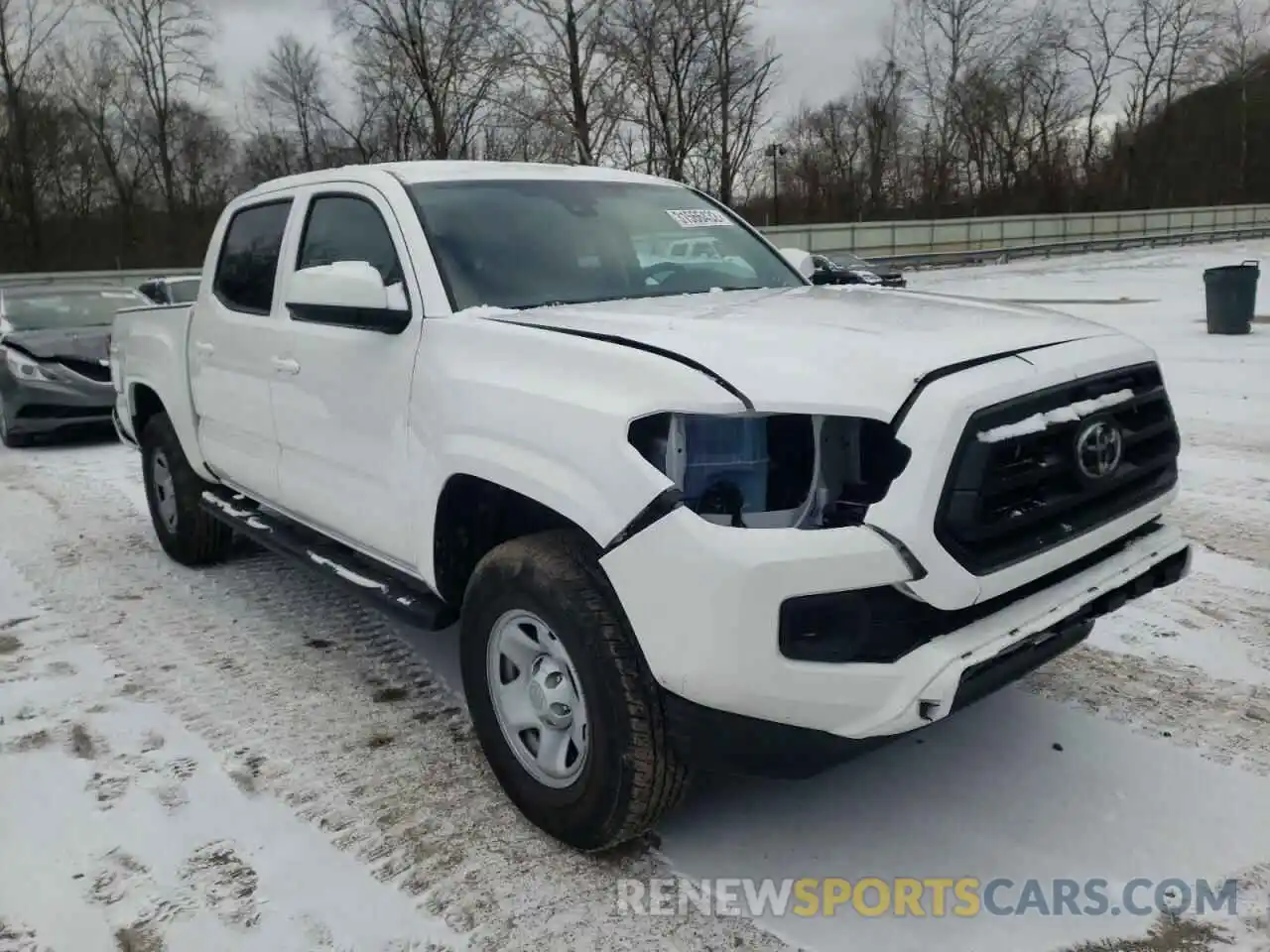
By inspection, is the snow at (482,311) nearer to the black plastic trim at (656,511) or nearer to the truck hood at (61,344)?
the black plastic trim at (656,511)

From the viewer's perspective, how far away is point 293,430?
3908 millimetres

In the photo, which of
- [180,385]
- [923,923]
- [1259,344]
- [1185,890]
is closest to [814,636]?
[923,923]

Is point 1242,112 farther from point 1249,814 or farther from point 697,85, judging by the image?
point 1249,814

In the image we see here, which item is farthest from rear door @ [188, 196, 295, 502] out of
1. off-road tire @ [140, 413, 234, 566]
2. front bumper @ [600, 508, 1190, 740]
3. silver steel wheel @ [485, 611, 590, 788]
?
front bumper @ [600, 508, 1190, 740]

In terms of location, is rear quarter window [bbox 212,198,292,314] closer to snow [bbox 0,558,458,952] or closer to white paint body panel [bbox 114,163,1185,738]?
white paint body panel [bbox 114,163,1185,738]

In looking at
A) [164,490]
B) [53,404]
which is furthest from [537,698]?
[53,404]

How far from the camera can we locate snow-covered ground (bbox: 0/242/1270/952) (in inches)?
99.5

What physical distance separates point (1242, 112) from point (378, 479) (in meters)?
66.2

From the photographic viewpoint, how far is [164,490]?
5.74 metres

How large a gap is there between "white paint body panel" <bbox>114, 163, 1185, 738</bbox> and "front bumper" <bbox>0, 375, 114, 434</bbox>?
6.82m

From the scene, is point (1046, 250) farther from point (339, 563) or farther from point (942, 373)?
point (942, 373)

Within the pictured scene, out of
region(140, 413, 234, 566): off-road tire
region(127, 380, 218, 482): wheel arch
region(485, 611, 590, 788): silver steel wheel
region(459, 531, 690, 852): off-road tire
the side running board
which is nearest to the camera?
region(459, 531, 690, 852): off-road tire

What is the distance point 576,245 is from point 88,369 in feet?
25.6

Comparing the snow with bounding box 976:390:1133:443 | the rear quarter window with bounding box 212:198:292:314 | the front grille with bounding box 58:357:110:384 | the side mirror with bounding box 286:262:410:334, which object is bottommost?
the snow with bounding box 976:390:1133:443
